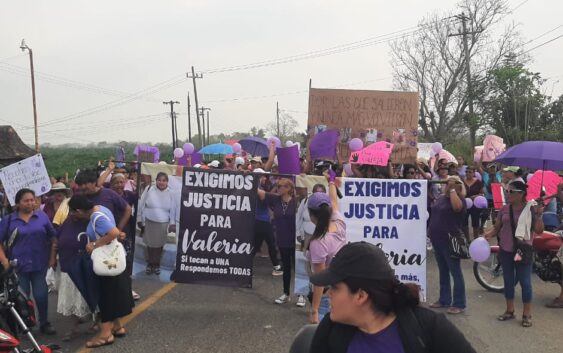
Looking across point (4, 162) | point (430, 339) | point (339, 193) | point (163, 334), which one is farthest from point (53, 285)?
point (4, 162)

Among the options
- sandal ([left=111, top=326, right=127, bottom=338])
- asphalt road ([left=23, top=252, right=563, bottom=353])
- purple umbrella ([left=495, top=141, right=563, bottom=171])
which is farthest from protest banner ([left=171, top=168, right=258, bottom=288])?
purple umbrella ([left=495, top=141, right=563, bottom=171])

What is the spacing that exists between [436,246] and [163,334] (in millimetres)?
3400

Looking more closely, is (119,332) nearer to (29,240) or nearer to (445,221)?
(29,240)

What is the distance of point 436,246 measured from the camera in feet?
21.5

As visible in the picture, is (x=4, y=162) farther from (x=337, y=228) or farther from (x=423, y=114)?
(x=423, y=114)

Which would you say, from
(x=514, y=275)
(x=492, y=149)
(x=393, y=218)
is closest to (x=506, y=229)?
(x=514, y=275)

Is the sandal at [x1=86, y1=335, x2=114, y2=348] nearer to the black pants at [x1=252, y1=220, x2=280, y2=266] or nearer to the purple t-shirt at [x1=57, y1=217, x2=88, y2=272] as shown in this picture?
the purple t-shirt at [x1=57, y1=217, x2=88, y2=272]

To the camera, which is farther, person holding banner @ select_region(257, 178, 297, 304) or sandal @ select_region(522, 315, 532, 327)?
person holding banner @ select_region(257, 178, 297, 304)

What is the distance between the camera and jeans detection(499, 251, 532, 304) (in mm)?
5980

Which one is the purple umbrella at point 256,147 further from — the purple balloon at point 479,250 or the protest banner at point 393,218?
the purple balloon at point 479,250

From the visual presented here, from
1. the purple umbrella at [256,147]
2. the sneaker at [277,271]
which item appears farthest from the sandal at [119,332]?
the purple umbrella at [256,147]

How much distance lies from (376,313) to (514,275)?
494 centimetres

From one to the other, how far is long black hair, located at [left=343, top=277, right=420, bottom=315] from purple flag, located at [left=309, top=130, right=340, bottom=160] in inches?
271

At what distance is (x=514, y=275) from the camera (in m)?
6.19
